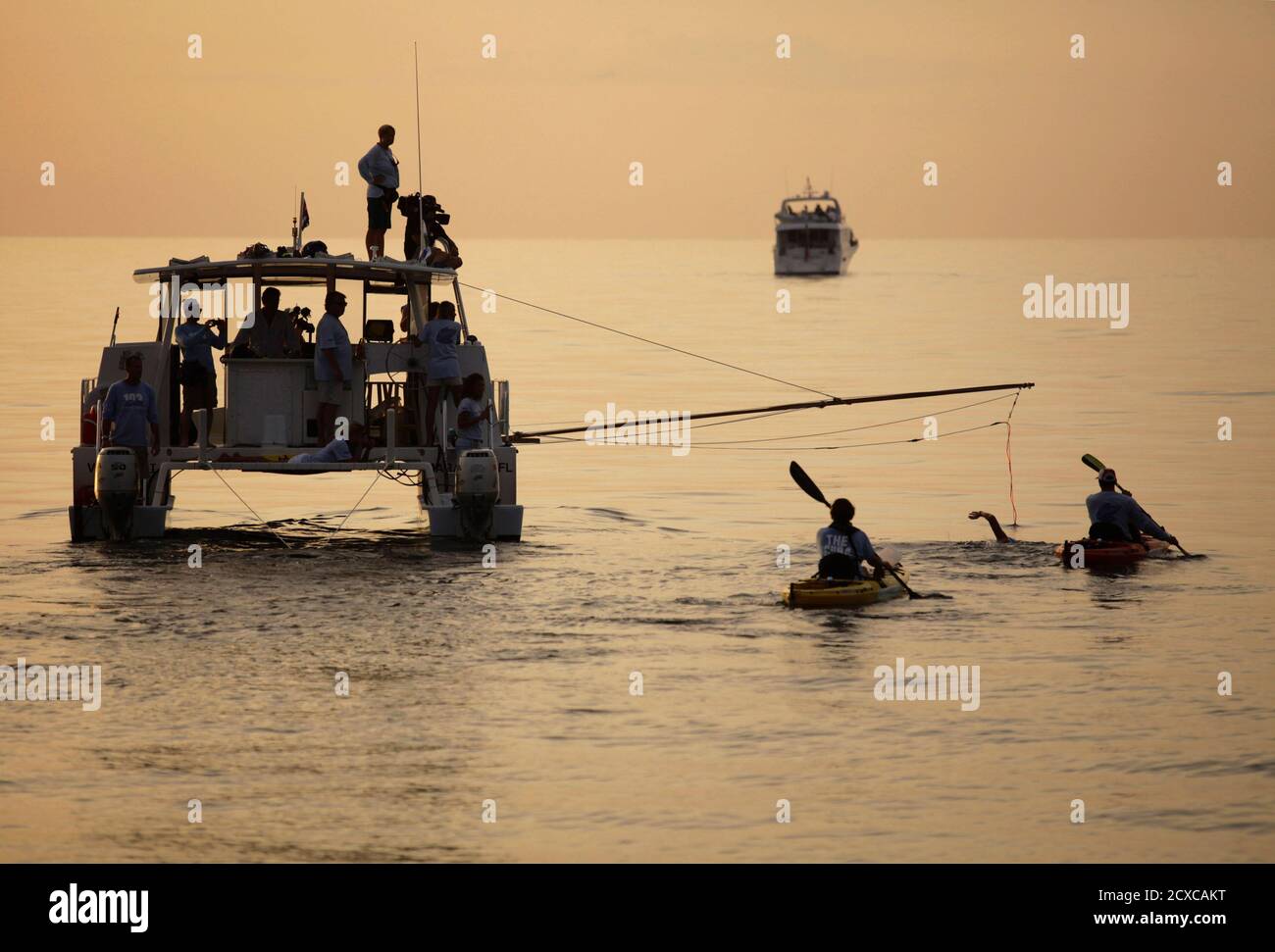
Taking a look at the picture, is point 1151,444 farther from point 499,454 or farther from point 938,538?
point 499,454

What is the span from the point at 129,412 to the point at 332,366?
2.32 meters

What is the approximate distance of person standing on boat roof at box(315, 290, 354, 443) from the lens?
2309cm

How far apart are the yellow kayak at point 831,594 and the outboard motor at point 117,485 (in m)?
7.88

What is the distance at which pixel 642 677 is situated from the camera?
650 inches

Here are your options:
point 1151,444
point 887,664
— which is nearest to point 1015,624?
point 887,664

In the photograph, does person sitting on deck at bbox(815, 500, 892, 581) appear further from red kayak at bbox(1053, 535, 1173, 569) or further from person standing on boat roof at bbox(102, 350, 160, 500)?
person standing on boat roof at bbox(102, 350, 160, 500)

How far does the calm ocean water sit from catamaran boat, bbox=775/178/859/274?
121106 mm

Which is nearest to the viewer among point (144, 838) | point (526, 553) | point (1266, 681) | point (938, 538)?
point (144, 838)

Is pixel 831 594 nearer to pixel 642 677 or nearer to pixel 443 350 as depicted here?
pixel 642 677

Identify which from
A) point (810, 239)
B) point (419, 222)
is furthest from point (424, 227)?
point (810, 239)

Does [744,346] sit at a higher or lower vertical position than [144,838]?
higher

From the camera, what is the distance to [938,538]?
25.4 metres
